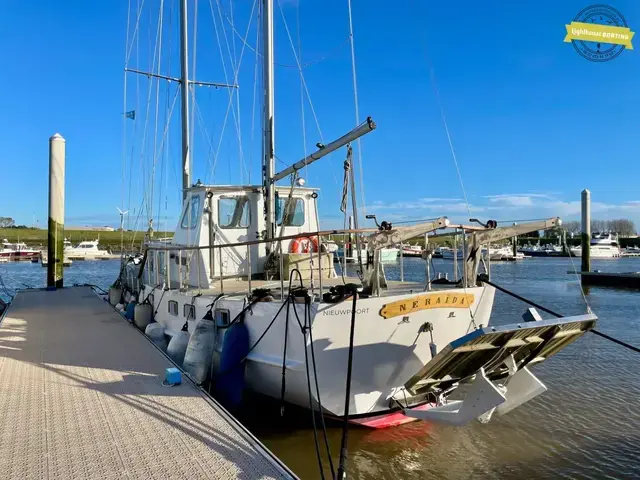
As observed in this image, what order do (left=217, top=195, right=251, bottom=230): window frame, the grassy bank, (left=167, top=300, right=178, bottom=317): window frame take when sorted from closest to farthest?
(left=167, top=300, right=178, bottom=317): window frame, (left=217, top=195, right=251, bottom=230): window frame, the grassy bank

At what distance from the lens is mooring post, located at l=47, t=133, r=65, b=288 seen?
71.4ft

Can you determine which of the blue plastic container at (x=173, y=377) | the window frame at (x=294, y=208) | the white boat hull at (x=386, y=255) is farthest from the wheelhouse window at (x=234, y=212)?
the blue plastic container at (x=173, y=377)

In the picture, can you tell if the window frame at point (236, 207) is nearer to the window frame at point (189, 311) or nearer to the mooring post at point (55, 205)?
the window frame at point (189, 311)

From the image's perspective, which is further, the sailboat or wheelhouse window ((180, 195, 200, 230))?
wheelhouse window ((180, 195, 200, 230))

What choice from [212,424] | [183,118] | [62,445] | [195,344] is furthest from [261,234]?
[183,118]

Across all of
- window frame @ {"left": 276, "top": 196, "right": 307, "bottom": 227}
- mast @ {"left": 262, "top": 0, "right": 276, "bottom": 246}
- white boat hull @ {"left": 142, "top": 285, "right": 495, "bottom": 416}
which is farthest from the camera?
window frame @ {"left": 276, "top": 196, "right": 307, "bottom": 227}

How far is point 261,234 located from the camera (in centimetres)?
1055

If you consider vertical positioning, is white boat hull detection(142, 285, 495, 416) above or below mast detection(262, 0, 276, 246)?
below

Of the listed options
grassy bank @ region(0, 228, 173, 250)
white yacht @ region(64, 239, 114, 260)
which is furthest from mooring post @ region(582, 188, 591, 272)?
grassy bank @ region(0, 228, 173, 250)

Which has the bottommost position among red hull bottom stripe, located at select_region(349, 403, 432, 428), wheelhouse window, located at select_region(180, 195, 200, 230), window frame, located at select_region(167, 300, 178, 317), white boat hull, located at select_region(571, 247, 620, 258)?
red hull bottom stripe, located at select_region(349, 403, 432, 428)

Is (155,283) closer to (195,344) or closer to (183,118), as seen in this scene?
(195,344)

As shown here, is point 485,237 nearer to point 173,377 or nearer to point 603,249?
point 173,377

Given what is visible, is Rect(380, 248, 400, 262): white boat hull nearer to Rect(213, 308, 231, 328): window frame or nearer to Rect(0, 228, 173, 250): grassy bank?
Rect(213, 308, 231, 328): window frame

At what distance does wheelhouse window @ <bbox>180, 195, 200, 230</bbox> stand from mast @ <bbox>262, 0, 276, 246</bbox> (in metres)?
1.70
